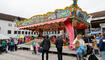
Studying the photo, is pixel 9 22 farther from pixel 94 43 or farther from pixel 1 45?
pixel 94 43

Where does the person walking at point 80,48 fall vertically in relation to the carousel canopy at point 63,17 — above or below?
below

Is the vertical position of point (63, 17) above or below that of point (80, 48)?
above

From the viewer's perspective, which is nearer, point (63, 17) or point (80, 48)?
point (80, 48)

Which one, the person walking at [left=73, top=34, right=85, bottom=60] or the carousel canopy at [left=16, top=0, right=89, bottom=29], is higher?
the carousel canopy at [left=16, top=0, right=89, bottom=29]

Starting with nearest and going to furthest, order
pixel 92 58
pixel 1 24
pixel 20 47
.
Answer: pixel 92 58, pixel 20 47, pixel 1 24

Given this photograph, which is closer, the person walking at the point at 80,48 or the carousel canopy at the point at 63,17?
the person walking at the point at 80,48

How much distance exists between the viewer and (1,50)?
963cm

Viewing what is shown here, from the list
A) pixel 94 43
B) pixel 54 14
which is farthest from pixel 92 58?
pixel 54 14

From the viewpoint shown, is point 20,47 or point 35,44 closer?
point 35,44

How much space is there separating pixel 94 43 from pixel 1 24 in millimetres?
35371

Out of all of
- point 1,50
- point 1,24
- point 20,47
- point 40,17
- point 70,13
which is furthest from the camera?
point 1,24

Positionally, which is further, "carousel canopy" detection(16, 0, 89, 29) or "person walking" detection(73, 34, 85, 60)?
"carousel canopy" detection(16, 0, 89, 29)

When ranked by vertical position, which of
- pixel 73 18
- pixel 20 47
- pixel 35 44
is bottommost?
pixel 20 47

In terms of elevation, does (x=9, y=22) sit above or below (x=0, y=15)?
below
